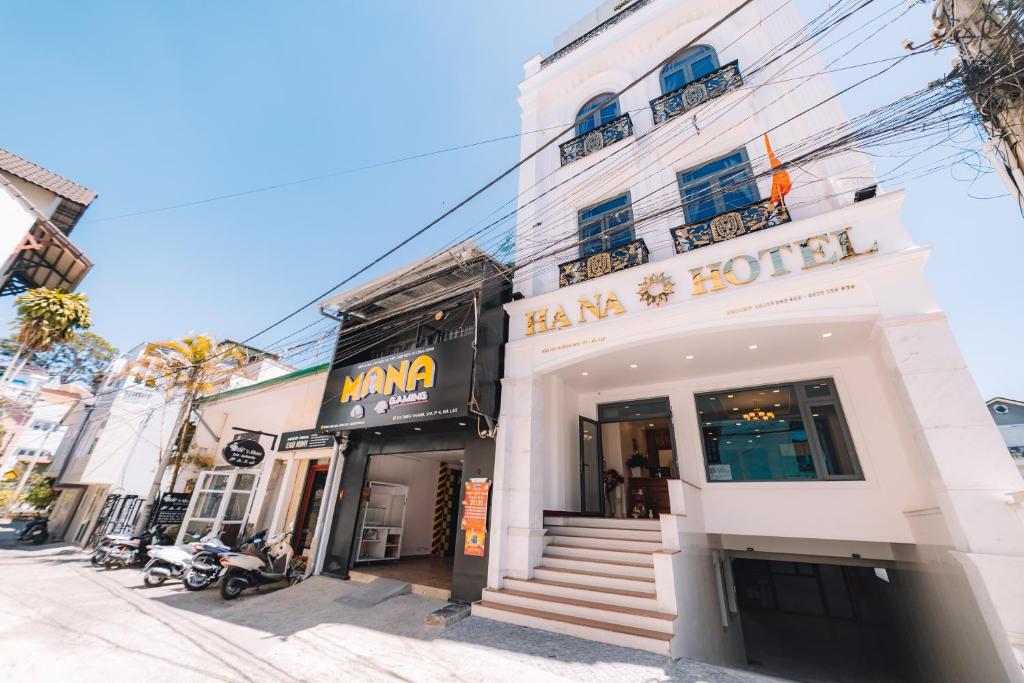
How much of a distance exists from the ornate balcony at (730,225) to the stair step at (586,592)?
212 inches

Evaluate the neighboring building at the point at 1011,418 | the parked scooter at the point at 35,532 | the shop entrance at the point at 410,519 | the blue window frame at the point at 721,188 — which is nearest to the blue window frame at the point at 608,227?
the blue window frame at the point at 721,188

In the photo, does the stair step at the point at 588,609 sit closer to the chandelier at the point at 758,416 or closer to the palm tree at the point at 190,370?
the chandelier at the point at 758,416

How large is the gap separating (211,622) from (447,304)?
699 centimetres

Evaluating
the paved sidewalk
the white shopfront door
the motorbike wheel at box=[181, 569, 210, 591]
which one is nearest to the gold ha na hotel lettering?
the paved sidewalk

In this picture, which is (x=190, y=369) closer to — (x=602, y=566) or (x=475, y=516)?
(x=475, y=516)

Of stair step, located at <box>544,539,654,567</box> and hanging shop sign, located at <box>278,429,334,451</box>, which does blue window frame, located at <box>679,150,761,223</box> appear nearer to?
stair step, located at <box>544,539,654,567</box>

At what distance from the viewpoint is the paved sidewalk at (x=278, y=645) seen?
394 cm

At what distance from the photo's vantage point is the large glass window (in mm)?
6781

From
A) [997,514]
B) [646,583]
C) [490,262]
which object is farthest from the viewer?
[490,262]

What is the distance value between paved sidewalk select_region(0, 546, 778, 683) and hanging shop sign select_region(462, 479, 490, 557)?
1.17 meters

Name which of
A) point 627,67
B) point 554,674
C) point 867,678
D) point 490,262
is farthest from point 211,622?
point 627,67

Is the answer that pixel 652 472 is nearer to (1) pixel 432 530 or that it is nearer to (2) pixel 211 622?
(1) pixel 432 530

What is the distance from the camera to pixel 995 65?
340 cm

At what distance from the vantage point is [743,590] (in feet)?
45.1
